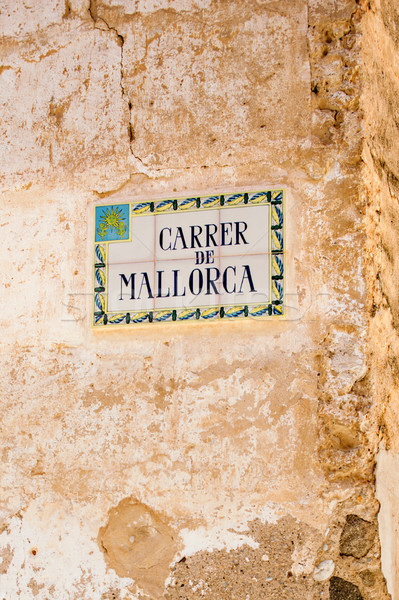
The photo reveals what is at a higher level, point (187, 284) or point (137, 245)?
point (137, 245)

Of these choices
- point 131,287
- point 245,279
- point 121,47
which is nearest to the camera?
point 245,279

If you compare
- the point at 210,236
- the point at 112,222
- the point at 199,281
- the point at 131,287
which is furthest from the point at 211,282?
the point at 112,222

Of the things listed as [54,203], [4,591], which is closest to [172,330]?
[54,203]

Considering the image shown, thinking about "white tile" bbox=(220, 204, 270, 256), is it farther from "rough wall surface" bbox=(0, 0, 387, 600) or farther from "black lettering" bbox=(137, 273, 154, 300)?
"black lettering" bbox=(137, 273, 154, 300)

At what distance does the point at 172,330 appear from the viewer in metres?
3.09

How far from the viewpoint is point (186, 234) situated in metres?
3.11

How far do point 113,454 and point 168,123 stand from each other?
3.76 feet

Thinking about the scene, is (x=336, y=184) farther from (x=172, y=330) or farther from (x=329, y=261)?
(x=172, y=330)

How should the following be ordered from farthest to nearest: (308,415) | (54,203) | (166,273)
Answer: (54,203)
(166,273)
(308,415)

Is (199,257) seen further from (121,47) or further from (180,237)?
(121,47)

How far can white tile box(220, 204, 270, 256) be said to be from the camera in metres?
3.04

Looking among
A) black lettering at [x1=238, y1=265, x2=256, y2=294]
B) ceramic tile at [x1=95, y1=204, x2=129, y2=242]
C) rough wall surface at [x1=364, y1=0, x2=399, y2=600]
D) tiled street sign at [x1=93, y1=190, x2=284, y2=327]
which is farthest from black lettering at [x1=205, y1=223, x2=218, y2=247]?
rough wall surface at [x1=364, y1=0, x2=399, y2=600]

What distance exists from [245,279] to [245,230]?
0.53 feet

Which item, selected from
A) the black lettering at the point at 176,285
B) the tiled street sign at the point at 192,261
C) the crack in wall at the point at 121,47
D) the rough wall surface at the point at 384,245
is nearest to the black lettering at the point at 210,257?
the tiled street sign at the point at 192,261
